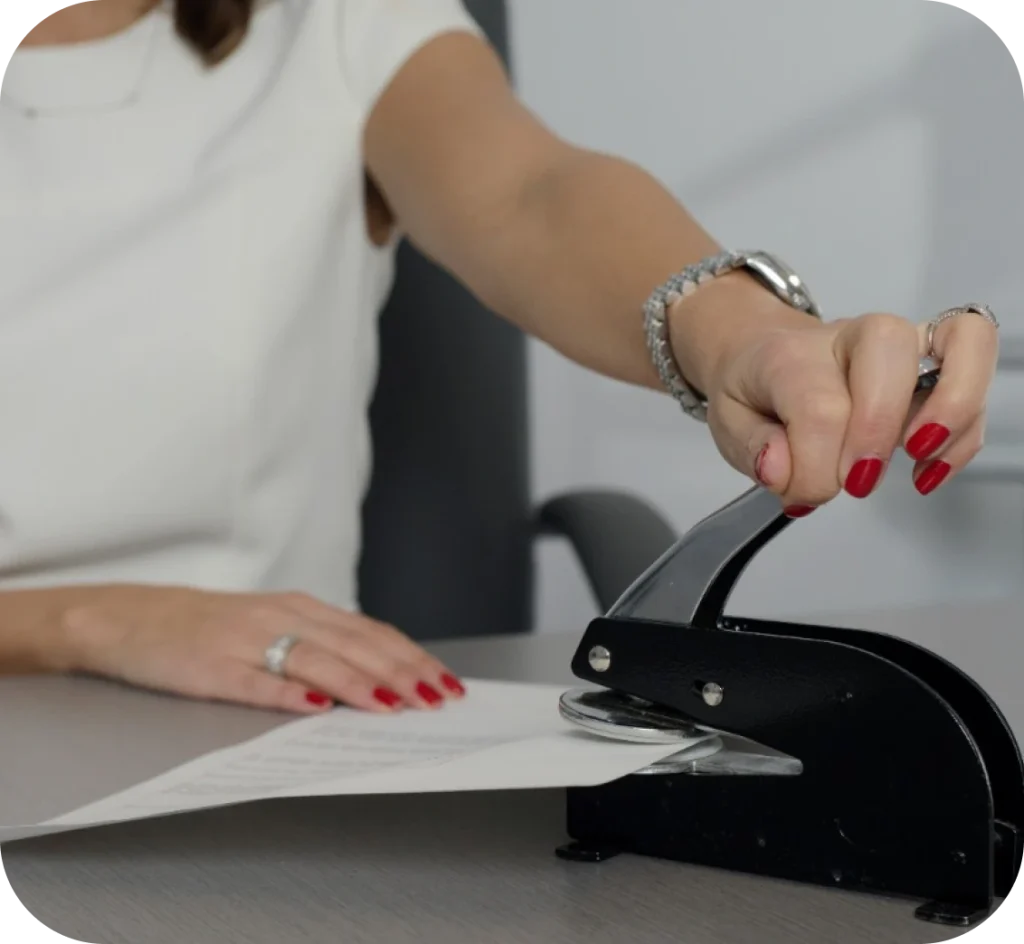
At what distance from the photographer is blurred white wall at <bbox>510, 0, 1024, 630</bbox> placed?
1.73m

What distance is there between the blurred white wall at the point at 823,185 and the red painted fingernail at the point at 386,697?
3.62ft

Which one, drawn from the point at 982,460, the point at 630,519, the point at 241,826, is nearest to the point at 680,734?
the point at 241,826

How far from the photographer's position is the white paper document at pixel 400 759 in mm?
526

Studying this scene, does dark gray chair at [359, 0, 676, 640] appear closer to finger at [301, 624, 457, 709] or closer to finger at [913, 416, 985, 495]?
finger at [301, 624, 457, 709]

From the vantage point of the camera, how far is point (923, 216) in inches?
68.5

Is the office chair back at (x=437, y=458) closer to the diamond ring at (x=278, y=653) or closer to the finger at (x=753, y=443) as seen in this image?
the diamond ring at (x=278, y=653)

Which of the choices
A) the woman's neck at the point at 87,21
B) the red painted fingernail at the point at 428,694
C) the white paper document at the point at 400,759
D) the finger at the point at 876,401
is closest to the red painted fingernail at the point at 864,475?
the finger at the point at 876,401

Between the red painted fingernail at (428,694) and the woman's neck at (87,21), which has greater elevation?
the woman's neck at (87,21)

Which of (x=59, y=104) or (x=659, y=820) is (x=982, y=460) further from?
(x=659, y=820)

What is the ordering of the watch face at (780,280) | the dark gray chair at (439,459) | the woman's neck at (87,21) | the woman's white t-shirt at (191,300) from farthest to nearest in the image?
the dark gray chair at (439,459)
the woman's neck at (87,21)
the woman's white t-shirt at (191,300)
the watch face at (780,280)

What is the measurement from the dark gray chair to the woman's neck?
305 mm

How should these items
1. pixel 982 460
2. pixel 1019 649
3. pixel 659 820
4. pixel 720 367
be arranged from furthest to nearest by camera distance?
pixel 982 460 < pixel 1019 649 < pixel 720 367 < pixel 659 820

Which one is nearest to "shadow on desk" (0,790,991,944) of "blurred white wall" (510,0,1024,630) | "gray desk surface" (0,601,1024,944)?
"gray desk surface" (0,601,1024,944)

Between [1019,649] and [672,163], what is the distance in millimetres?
1147
